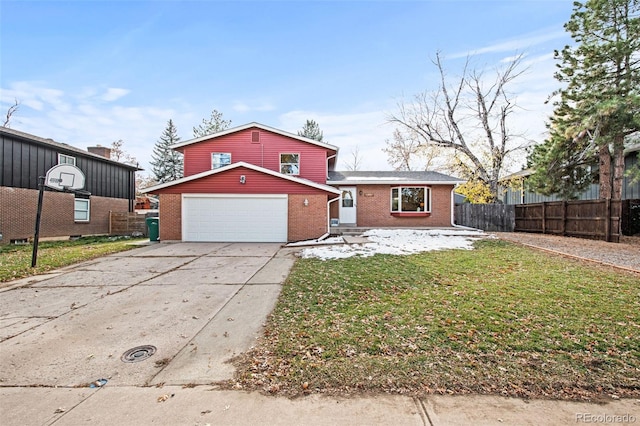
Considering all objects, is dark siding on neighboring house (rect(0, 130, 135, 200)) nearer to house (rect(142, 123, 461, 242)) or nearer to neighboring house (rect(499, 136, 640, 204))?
house (rect(142, 123, 461, 242))

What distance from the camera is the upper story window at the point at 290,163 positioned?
1550 cm

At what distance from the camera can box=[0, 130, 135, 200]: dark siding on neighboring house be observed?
1263cm

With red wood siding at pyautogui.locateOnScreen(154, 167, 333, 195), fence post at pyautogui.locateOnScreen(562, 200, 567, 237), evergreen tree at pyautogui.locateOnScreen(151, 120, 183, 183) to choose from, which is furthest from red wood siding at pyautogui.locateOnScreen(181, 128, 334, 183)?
evergreen tree at pyautogui.locateOnScreen(151, 120, 183, 183)

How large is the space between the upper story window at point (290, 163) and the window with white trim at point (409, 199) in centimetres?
551

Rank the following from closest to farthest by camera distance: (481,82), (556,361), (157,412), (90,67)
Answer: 1. (157,412)
2. (556,361)
3. (90,67)
4. (481,82)

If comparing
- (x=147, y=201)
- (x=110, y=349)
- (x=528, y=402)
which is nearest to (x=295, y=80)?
(x=110, y=349)

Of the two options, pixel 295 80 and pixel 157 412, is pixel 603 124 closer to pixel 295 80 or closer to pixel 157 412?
pixel 295 80

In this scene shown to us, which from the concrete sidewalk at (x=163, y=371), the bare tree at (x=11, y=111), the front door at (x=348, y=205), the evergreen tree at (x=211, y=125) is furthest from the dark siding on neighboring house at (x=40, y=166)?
the evergreen tree at (x=211, y=125)

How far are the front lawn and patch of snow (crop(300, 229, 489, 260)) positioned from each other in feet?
9.76

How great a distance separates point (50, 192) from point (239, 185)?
10.5 m

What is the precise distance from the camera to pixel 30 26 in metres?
9.08

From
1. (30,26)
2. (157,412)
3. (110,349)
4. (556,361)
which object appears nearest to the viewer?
(157,412)

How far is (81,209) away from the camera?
53.8 ft

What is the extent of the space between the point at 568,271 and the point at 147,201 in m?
33.6
